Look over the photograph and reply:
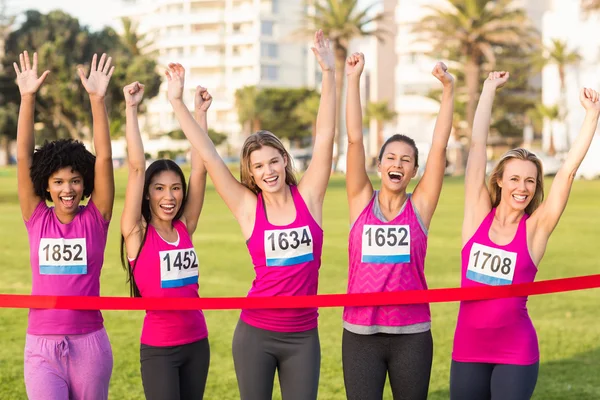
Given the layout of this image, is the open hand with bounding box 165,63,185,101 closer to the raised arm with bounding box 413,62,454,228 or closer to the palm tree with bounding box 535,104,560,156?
the raised arm with bounding box 413,62,454,228

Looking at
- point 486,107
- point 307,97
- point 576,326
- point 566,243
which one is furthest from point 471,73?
point 486,107

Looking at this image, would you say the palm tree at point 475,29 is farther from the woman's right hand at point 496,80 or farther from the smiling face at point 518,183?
the smiling face at point 518,183

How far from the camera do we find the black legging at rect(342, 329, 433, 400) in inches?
176

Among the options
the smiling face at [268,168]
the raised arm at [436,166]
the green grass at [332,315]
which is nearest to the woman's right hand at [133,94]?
the smiling face at [268,168]

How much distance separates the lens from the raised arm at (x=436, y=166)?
471cm

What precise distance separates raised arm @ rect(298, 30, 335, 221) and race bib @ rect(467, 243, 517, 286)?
0.82 meters

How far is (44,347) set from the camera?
4.42 meters

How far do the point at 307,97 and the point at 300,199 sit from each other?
93.0 metres

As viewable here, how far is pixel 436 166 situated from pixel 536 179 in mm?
511

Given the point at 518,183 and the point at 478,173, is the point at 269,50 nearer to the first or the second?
the point at 478,173

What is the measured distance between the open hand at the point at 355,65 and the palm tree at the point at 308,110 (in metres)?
86.7

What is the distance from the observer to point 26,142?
189 inches

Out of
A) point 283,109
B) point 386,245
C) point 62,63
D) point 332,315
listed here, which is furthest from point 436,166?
point 283,109

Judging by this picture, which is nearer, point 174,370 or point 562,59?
point 174,370
